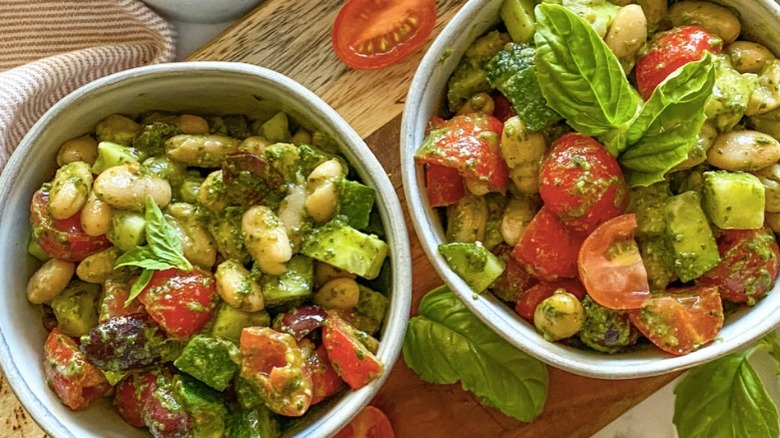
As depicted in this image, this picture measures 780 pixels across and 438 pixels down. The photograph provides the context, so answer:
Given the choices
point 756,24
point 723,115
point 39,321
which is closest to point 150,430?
point 39,321

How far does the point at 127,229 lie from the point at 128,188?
0.07m

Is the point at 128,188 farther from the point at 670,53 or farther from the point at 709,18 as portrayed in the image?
the point at 709,18

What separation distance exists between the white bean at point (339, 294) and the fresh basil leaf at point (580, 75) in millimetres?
468

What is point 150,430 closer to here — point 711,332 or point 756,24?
point 711,332

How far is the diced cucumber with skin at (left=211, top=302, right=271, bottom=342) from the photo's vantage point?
1604mm

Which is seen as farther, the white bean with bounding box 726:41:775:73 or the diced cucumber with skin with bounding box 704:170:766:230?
the white bean with bounding box 726:41:775:73

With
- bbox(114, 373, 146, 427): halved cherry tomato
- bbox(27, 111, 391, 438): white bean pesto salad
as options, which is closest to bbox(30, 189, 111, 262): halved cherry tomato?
bbox(27, 111, 391, 438): white bean pesto salad

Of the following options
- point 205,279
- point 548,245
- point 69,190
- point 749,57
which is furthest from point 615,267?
point 69,190

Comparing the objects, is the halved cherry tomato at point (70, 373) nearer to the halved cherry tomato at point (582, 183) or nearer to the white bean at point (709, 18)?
the halved cherry tomato at point (582, 183)

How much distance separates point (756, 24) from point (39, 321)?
56.0 inches

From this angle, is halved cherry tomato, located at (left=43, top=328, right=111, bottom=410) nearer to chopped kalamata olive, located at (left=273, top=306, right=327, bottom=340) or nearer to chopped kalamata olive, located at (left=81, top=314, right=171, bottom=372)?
chopped kalamata olive, located at (left=81, top=314, right=171, bottom=372)

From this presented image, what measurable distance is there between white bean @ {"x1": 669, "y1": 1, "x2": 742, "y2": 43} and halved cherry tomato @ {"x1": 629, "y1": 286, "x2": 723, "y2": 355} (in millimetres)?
456

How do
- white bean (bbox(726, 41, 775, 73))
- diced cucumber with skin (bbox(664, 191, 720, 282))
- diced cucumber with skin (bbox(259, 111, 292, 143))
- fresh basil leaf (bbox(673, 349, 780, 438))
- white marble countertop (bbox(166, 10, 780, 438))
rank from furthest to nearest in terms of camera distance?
1. white marble countertop (bbox(166, 10, 780, 438))
2. fresh basil leaf (bbox(673, 349, 780, 438))
3. diced cucumber with skin (bbox(259, 111, 292, 143))
4. white bean (bbox(726, 41, 775, 73))
5. diced cucumber with skin (bbox(664, 191, 720, 282))

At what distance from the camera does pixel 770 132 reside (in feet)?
5.36
